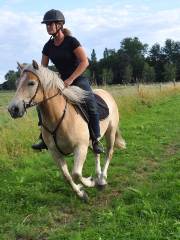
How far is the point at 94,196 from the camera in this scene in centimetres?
683

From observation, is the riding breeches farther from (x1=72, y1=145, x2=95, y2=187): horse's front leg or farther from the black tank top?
(x1=72, y1=145, x2=95, y2=187): horse's front leg

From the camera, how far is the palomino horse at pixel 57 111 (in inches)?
227

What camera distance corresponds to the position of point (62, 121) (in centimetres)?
626

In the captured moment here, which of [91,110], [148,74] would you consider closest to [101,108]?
[91,110]

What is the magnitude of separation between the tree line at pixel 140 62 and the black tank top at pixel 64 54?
66.8 metres

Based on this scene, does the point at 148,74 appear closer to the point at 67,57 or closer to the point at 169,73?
the point at 169,73

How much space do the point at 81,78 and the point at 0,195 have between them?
2.24m

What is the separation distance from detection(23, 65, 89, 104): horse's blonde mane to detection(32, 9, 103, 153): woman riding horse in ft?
0.42

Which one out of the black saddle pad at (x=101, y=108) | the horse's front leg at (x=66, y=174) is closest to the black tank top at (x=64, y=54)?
the black saddle pad at (x=101, y=108)

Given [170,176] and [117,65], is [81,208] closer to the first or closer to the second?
[170,176]

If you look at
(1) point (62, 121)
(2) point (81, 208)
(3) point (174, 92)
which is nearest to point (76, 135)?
(1) point (62, 121)

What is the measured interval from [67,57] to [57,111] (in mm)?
943

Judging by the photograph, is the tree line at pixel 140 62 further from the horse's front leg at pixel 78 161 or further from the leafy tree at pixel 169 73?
the horse's front leg at pixel 78 161

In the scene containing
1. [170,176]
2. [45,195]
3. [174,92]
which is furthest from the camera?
[174,92]
